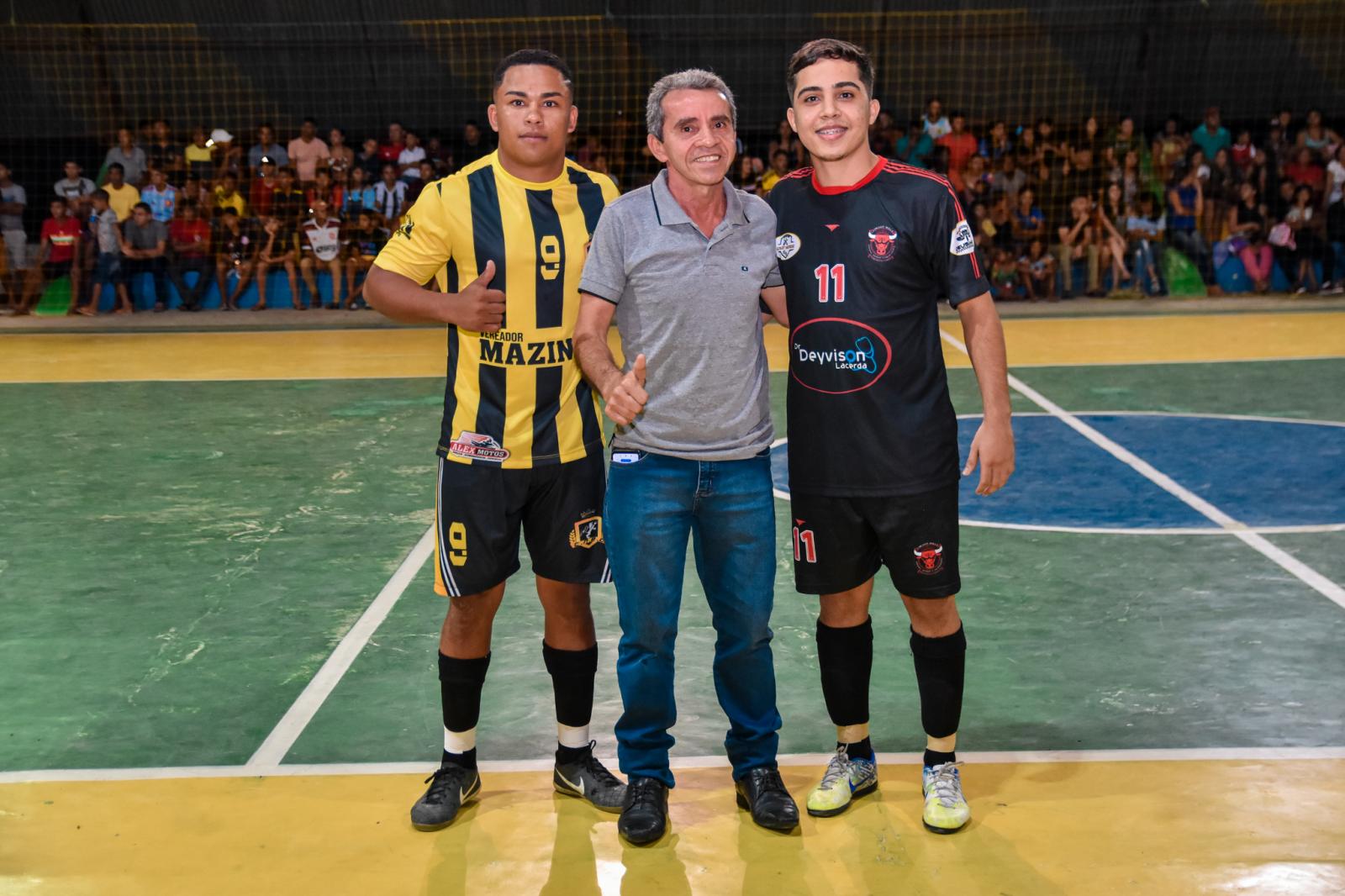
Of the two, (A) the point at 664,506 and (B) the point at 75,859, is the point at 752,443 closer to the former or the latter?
(A) the point at 664,506

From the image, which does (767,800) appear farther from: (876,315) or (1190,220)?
(1190,220)

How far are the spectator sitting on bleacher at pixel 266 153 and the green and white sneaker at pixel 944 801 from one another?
16.1 m

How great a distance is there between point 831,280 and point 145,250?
49.8 ft

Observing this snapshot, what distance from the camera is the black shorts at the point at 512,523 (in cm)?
444

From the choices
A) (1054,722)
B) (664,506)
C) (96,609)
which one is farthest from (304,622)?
(1054,722)

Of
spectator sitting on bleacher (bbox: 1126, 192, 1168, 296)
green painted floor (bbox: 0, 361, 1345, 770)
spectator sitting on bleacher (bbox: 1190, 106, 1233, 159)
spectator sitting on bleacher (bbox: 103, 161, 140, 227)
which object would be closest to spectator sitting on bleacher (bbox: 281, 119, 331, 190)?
spectator sitting on bleacher (bbox: 103, 161, 140, 227)

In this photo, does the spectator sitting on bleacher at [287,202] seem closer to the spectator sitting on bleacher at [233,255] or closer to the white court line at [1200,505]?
the spectator sitting on bleacher at [233,255]

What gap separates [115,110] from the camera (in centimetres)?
2061

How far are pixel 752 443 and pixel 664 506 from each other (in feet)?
1.02

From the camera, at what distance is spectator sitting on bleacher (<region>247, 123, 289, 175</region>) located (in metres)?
18.8

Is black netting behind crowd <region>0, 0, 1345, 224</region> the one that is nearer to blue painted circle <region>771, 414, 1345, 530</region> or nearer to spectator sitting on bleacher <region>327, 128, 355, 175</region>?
spectator sitting on bleacher <region>327, 128, 355, 175</region>

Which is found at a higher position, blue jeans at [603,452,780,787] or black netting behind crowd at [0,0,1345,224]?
black netting behind crowd at [0,0,1345,224]

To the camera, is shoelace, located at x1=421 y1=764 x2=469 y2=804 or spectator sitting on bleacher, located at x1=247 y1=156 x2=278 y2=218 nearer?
shoelace, located at x1=421 y1=764 x2=469 y2=804

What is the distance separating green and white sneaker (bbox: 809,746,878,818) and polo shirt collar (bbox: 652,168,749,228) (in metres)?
1.67
